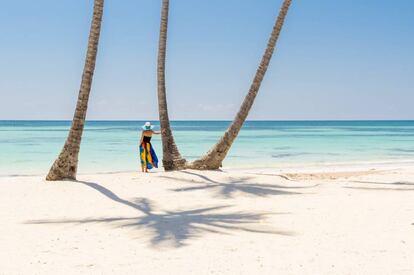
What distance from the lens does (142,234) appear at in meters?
6.80

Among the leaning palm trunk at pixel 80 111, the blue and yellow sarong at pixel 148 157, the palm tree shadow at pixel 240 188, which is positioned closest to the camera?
the palm tree shadow at pixel 240 188

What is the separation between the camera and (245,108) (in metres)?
14.0

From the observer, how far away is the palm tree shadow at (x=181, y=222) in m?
6.68

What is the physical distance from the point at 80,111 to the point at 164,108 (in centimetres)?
362

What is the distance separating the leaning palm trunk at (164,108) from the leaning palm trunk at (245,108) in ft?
1.68

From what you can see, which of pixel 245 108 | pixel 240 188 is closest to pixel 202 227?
pixel 240 188

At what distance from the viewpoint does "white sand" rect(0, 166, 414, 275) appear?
5527 mm

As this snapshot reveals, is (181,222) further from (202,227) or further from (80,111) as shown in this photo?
(80,111)

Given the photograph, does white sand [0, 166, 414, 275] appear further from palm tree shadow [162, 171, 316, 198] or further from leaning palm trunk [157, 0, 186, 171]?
leaning palm trunk [157, 0, 186, 171]

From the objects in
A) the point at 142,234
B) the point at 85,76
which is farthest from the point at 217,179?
the point at 142,234

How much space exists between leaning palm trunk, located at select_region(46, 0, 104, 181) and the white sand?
0.48 meters

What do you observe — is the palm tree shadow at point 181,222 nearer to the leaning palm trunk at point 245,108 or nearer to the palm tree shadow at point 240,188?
the palm tree shadow at point 240,188

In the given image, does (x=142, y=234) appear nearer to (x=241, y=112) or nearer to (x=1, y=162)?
(x=241, y=112)

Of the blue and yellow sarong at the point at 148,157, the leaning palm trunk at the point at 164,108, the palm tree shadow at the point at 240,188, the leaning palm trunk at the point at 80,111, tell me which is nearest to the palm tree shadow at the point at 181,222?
the palm tree shadow at the point at 240,188
